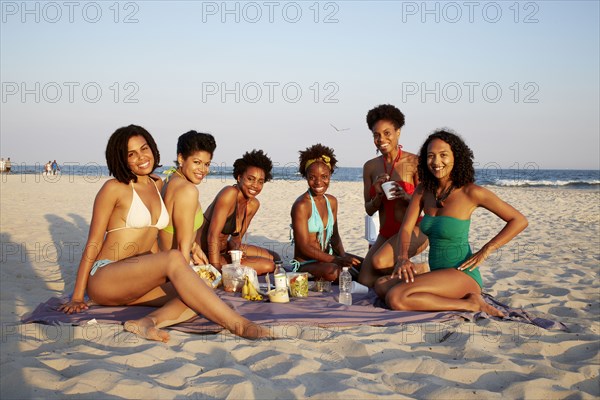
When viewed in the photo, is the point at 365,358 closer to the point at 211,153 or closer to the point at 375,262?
the point at 375,262

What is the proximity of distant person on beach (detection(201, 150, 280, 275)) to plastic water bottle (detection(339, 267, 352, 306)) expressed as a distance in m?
1.41

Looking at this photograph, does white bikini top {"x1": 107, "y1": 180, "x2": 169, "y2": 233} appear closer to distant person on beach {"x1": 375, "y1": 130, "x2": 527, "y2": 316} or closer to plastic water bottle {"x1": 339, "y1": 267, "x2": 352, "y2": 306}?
plastic water bottle {"x1": 339, "y1": 267, "x2": 352, "y2": 306}

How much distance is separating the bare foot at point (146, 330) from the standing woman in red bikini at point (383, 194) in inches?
109

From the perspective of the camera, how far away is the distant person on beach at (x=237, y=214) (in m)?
5.91

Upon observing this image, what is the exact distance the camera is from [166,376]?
2932 millimetres

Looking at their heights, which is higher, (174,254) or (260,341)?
(174,254)

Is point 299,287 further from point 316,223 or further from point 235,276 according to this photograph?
point 316,223

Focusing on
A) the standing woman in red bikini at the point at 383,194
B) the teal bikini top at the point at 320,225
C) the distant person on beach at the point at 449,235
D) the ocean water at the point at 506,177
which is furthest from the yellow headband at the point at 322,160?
the ocean water at the point at 506,177

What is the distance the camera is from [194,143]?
5.15 meters

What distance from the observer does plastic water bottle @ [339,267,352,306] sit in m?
5.03

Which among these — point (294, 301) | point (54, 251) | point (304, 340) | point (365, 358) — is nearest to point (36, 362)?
point (304, 340)

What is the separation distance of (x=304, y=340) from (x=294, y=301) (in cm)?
128

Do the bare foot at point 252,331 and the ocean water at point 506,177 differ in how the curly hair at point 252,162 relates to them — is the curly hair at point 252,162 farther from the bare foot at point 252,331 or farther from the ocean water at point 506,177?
the ocean water at point 506,177

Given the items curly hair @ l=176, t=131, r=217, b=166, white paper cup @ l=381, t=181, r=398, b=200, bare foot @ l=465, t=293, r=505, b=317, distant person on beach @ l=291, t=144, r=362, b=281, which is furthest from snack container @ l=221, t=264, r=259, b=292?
bare foot @ l=465, t=293, r=505, b=317
